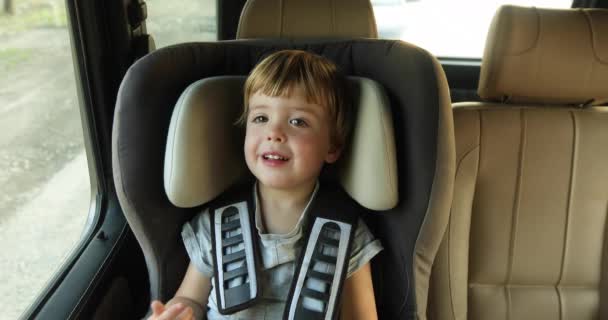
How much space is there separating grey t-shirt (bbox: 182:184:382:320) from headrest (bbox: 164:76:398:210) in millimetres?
136

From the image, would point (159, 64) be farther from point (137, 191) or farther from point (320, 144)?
point (320, 144)

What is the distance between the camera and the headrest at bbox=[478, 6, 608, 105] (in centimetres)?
140

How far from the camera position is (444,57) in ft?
9.20

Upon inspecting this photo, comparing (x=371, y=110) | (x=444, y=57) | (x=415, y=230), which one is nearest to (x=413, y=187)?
(x=415, y=230)

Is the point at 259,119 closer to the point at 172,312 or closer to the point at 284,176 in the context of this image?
the point at 284,176

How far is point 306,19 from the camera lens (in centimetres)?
169

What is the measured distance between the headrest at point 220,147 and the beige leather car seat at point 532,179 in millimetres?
351

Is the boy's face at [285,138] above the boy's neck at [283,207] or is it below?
above

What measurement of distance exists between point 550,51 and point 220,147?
0.94 m

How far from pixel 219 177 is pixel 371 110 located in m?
0.43

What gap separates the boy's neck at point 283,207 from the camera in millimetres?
1371

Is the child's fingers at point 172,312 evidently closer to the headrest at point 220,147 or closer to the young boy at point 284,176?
the young boy at point 284,176

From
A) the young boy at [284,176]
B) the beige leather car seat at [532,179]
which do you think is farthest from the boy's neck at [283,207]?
the beige leather car seat at [532,179]

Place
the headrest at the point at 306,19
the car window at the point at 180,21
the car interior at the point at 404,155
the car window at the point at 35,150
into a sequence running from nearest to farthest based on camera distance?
the car interior at the point at 404,155, the car window at the point at 35,150, the headrest at the point at 306,19, the car window at the point at 180,21
